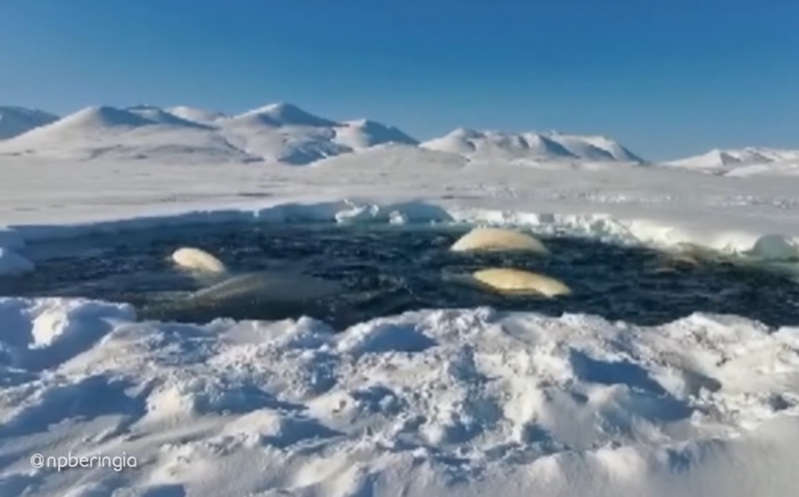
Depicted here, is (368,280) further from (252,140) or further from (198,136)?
(252,140)

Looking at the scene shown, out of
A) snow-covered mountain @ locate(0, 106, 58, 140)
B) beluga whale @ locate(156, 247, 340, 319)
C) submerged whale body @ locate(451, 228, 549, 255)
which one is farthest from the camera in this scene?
snow-covered mountain @ locate(0, 106, 58, 140)

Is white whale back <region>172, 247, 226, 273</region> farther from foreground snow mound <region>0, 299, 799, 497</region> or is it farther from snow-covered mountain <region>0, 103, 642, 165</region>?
snow-covered mountain <region>0, 103, 642, 165</region>

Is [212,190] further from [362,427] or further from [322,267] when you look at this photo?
[362,427]

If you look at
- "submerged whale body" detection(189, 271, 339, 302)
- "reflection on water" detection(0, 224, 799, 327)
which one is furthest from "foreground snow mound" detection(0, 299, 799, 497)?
"submerged whale body" detection(189, 271, 339, 302)

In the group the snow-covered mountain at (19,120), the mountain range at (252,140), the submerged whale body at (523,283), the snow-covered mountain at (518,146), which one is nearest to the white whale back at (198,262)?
the submerged whale body at (523,283)

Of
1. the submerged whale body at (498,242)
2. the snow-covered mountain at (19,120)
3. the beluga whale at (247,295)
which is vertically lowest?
the beluga whale at (247,295)

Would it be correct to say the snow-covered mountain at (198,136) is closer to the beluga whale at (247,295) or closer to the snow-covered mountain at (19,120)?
the snow-covered mountain at (19,120)

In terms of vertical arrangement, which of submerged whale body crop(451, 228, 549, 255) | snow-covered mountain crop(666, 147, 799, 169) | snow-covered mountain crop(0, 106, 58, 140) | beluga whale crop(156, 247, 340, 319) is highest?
snow-covered mountain crop(0, 106, 58, 140)
